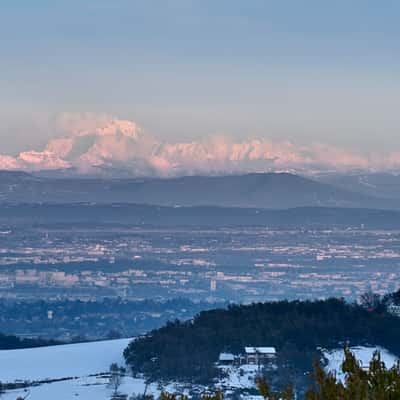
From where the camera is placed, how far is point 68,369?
62125 mm

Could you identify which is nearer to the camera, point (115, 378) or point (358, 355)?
point (115, 378)

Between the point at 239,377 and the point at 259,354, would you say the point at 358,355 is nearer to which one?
the point at 259,354

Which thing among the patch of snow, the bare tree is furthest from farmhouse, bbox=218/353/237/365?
the bare tree

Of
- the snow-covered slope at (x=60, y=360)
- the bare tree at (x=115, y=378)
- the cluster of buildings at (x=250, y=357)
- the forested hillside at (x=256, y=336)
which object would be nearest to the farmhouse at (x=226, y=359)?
the cluster of buildings at (x=250, y=357)

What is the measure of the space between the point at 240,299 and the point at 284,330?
90.8 meters

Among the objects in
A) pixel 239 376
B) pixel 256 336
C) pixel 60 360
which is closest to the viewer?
A: pixel 239 376

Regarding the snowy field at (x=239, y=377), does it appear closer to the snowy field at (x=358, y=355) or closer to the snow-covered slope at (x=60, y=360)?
the snowy field at (x=358, y=355)

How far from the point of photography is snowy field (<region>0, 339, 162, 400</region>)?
177ft

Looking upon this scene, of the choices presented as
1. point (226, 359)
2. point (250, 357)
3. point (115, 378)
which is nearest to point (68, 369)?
point (115, 378)

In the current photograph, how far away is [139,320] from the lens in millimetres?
134500

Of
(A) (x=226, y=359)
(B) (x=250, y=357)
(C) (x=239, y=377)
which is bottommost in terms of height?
(C) (x=239, y=377)

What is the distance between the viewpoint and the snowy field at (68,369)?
5403cm

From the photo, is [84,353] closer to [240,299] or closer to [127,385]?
[127,385]

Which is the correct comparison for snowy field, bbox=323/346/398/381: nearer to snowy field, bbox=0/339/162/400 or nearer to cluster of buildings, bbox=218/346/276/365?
cluster of buildings, bbox=218/346/276/365
